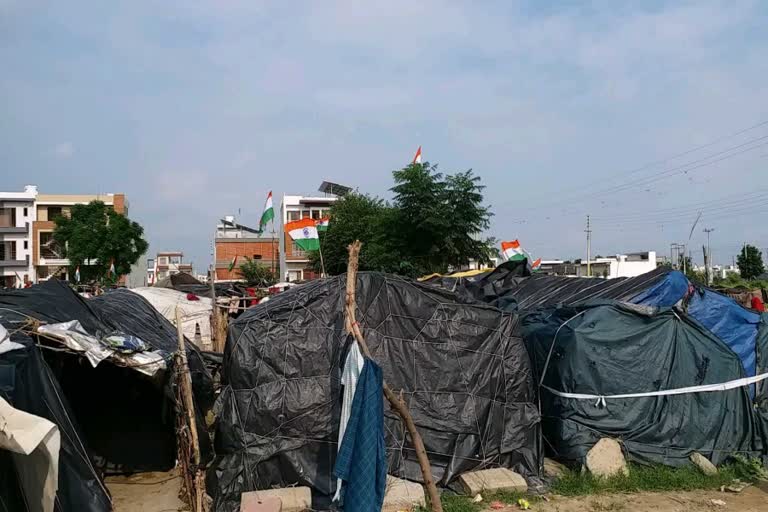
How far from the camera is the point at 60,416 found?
A: 6148mm

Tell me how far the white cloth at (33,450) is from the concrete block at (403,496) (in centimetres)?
363

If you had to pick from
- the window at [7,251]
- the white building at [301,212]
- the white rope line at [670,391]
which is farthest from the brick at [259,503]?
the window at [7,251]

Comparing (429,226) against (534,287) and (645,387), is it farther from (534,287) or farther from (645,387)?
(645,387)

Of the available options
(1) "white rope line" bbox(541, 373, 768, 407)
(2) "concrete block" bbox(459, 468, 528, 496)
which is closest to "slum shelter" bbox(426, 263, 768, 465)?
(1) "white rope line" bbox(541, 373, 768, 407)

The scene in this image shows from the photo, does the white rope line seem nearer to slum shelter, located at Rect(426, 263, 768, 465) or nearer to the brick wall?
slum shelter, located at Rect(426, 263, 768, 465)

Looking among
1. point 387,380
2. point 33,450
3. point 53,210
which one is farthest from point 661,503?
point 53,210

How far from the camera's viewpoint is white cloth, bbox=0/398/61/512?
4551 millimetres

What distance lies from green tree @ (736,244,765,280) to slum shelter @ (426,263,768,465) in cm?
4974

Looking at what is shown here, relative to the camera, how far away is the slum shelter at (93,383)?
6066 mm

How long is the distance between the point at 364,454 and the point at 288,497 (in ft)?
5.81

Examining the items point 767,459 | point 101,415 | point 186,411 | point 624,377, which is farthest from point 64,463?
→ point 767,459

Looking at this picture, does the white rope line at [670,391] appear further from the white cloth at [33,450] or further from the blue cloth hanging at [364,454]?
the white cloth at [33,450]

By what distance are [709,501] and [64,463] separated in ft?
24.8

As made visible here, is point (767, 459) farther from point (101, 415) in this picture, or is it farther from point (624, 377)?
point (101, 415)
